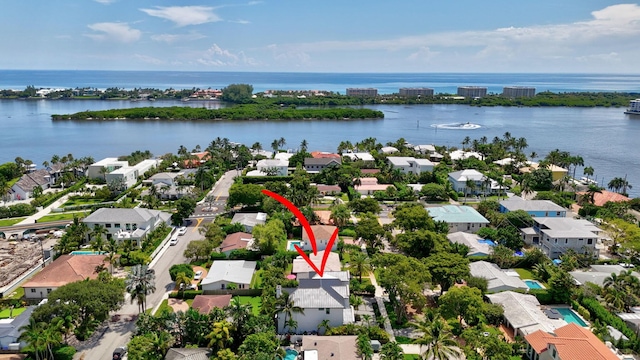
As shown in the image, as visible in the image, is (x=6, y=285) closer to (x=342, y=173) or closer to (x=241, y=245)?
(x=241, y=245)

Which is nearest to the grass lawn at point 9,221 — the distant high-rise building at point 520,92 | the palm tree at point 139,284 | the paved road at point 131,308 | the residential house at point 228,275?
the paved road at point 131,308

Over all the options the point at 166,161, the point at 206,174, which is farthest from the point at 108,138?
the point at 206,174

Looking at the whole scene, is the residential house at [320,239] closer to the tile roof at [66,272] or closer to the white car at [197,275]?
the white car at [197,275]

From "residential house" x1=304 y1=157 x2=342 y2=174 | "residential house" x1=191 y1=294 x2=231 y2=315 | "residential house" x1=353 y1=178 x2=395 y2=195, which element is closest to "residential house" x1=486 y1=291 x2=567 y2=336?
"residential house" x1=191 y1=294 x2=231 y2=315

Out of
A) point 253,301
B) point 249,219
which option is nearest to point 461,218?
point 249,219

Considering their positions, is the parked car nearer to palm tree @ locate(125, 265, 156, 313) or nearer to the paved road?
the paved road
